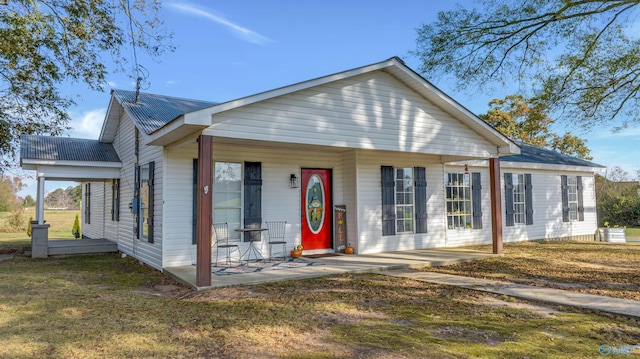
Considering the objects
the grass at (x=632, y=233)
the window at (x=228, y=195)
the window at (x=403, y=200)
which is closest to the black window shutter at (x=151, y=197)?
the window at (x=228, y=195)

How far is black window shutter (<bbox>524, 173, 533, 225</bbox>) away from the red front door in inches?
291

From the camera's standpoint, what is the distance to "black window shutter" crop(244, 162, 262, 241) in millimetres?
8477

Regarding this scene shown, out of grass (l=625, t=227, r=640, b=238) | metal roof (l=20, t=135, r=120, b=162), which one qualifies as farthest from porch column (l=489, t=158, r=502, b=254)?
grass (l=625, t=227, r=640, b=238)

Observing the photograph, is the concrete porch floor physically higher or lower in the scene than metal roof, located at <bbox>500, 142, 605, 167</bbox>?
lower

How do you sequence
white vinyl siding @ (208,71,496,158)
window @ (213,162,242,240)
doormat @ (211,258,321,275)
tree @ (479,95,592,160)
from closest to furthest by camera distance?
white vinyl siding @ (208,71,496,158), doormat @ (211,258,321,275), window @ (213,162,242,240), tree @ (479,95,592,160)

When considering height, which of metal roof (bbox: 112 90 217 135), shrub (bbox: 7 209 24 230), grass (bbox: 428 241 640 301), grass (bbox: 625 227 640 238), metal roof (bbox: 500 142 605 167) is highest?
metal roof (bbox: 112 90 217 135)

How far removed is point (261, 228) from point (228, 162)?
1.62m

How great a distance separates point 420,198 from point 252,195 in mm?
4722

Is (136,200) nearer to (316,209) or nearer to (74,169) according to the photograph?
(74,169)

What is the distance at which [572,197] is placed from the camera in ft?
47.7

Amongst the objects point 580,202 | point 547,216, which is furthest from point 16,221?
point 580,202

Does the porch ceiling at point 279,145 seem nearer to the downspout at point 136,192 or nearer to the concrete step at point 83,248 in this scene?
the downspout at point 136,192

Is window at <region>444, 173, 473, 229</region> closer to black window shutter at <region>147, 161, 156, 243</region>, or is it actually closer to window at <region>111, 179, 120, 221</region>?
black window shutter at <region>147, 161, 156, 243</region>

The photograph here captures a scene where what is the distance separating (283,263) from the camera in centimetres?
809
